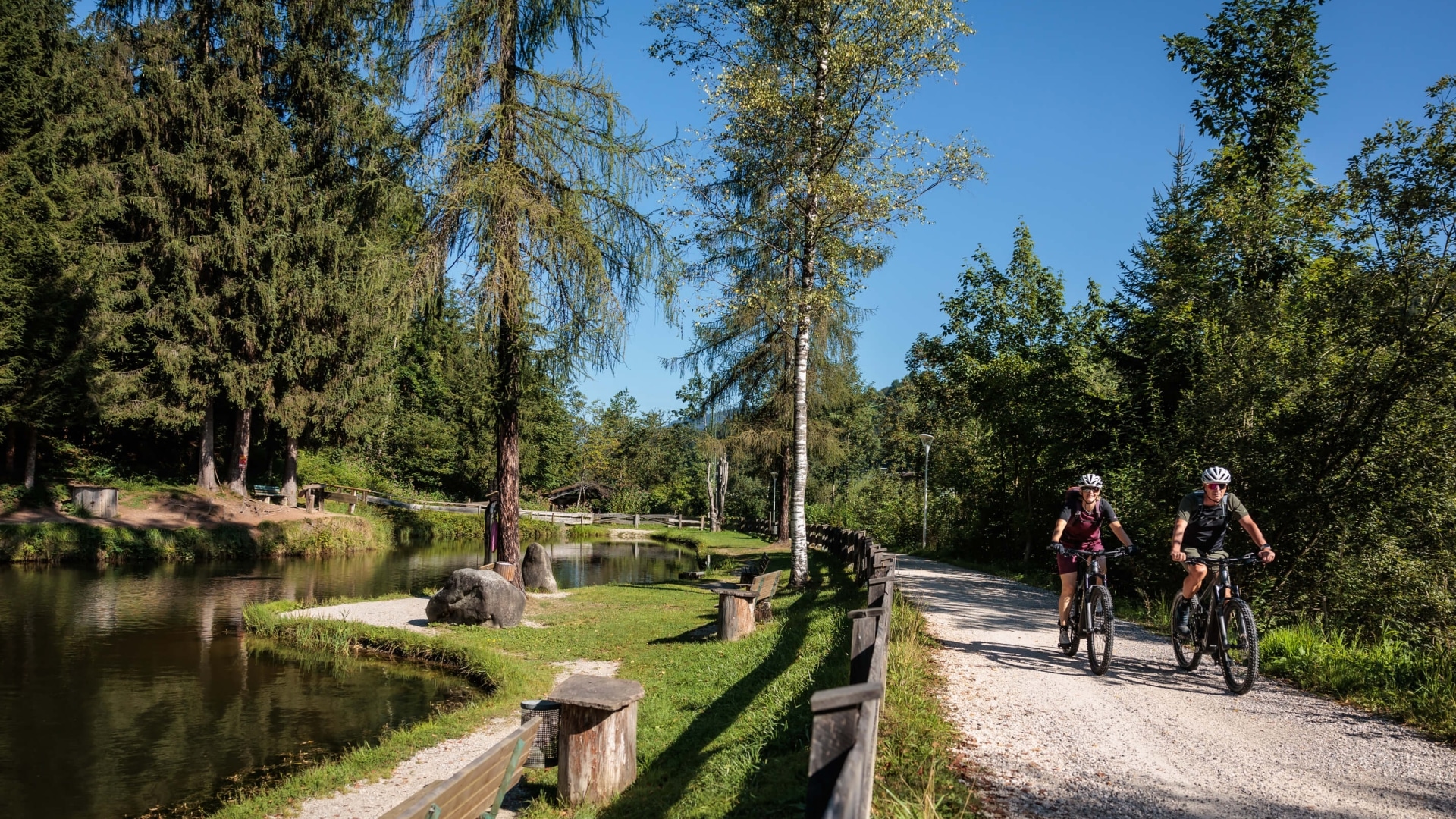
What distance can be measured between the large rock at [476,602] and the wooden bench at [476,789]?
27.3 ft

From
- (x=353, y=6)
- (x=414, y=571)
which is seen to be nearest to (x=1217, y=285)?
(x=414, y=571)

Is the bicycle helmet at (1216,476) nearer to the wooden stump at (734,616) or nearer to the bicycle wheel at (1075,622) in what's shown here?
the bicycle wheel at (1075,622)

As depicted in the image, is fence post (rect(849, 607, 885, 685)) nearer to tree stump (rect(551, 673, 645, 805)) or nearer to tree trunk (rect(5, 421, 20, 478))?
tree stump (rect(551, 673, 645, 805))

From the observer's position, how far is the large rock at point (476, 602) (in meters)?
13.1

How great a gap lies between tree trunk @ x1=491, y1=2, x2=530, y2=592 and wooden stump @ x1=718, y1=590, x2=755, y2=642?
4592 millimetres

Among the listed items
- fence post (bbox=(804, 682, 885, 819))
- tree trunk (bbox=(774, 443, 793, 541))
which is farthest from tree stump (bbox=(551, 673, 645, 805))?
tree trunk (bbox=(774, 443, 793, 541))

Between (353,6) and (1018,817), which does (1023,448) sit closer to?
(1018,817)

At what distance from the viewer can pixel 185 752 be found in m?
8.02

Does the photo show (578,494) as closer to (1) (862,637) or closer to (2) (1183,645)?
(2) (1183,645)

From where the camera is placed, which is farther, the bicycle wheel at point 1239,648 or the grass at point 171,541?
the grass at point 171,541

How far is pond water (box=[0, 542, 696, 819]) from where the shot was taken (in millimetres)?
7230

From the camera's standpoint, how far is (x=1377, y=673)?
7199mm

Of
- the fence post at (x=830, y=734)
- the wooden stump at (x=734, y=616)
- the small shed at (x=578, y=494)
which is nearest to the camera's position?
the fence post at (x=830, y=734)

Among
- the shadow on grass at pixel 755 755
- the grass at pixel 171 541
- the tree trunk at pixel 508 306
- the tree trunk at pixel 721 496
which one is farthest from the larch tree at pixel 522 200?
the tree trunk at pixel 721 496
